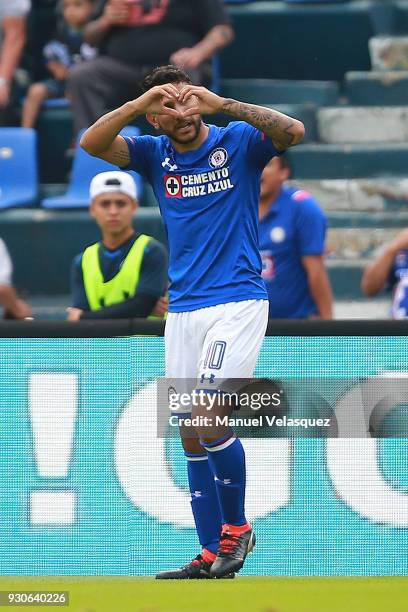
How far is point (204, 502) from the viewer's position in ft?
19.8

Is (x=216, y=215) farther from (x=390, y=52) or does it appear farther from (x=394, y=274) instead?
(x=390, y=52)

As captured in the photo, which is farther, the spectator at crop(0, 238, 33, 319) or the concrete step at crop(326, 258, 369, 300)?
the concrete step at crop(326, 258, 369, 300)

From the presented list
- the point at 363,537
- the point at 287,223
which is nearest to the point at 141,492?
the point at 363,537

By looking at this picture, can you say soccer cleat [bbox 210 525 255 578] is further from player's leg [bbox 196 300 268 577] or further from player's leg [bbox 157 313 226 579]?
player's leg [bbox 157 313 226 579]

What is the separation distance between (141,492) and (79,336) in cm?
78

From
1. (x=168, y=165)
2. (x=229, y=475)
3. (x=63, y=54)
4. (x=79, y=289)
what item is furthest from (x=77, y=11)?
(x=229, y=475)

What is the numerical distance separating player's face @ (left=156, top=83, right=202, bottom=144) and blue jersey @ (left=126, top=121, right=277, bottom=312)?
0.10m

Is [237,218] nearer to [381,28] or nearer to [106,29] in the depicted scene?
[106,29]

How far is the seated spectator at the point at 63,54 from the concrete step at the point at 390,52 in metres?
2.24

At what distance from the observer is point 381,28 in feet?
37.0

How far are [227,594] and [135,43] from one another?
5.15m

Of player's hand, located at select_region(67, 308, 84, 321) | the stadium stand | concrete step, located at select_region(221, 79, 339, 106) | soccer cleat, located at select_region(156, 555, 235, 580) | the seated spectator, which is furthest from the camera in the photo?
concrete step, located at select_region(221, 79, 339, 106)

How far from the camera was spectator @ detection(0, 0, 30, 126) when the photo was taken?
10.4m

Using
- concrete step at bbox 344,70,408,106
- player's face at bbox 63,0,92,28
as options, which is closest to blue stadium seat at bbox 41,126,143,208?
player's face at bbox 63,0,92,28
